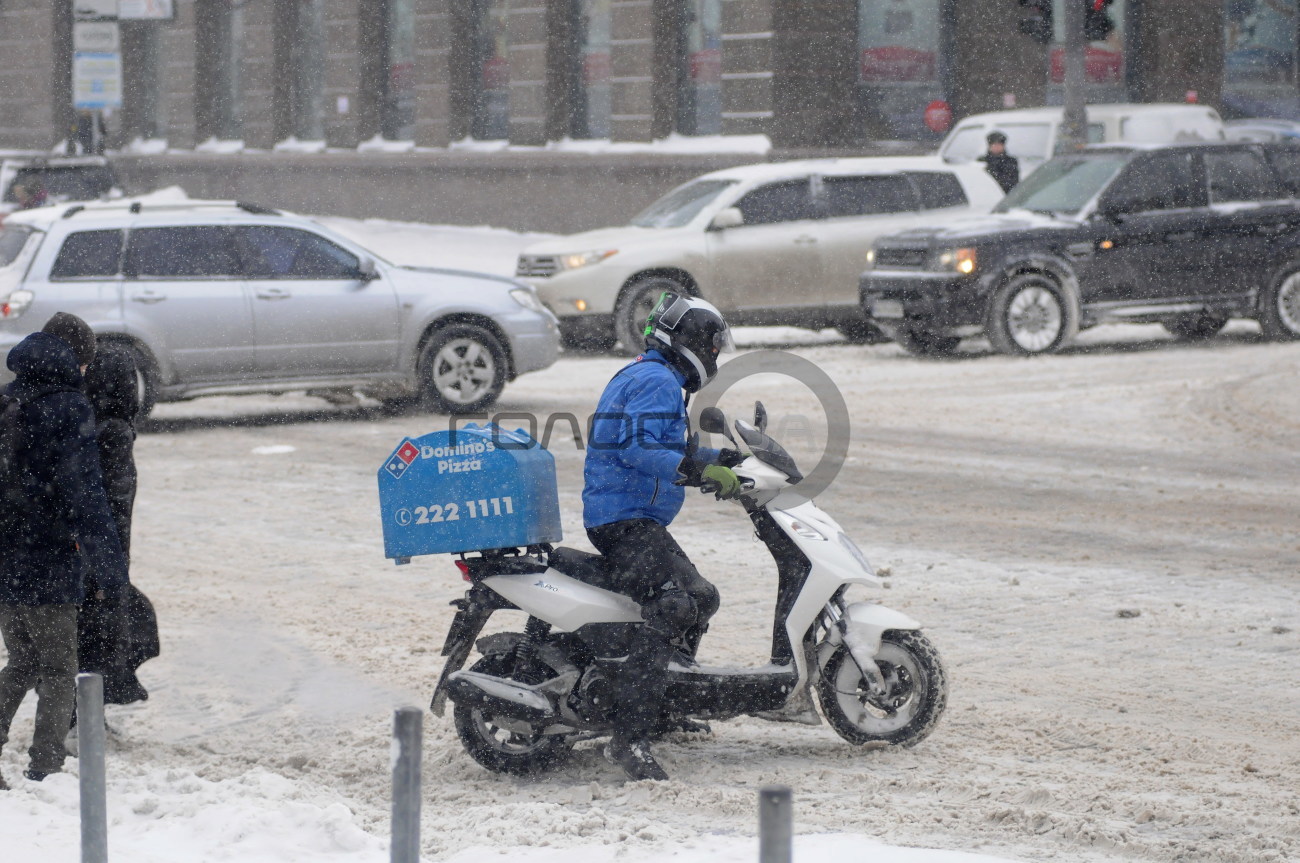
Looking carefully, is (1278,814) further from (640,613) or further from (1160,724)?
(640,613)

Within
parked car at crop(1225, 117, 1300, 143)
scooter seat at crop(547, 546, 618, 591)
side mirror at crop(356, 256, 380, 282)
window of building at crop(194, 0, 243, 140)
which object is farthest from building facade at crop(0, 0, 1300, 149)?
scooter seat at crop(547, 546, 618, 591)

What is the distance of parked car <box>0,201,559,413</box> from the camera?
41.9ft

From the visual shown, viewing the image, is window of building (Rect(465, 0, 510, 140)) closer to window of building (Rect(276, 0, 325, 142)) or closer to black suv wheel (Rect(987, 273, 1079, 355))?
window of building (Rect(276, 0, 325, 142))

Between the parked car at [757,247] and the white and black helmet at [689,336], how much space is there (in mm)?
11991

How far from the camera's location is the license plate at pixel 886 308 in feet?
54.5

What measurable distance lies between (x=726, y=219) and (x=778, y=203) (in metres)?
0.76

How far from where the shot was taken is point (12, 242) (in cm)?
1322

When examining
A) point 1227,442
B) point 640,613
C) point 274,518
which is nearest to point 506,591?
point 640,613

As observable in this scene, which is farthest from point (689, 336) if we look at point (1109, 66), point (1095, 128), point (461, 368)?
point (1109, 66)

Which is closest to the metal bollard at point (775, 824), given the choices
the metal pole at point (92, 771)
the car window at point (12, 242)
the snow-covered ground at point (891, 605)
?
the metal pole at point (92, 771)

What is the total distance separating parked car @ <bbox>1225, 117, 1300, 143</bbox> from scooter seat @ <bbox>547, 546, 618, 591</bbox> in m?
18.2

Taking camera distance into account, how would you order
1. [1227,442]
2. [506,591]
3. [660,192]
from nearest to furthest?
[506,591]
[1227,442]
[660,192]

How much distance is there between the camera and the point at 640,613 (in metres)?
5.45

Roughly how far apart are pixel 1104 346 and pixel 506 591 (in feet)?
42.5
